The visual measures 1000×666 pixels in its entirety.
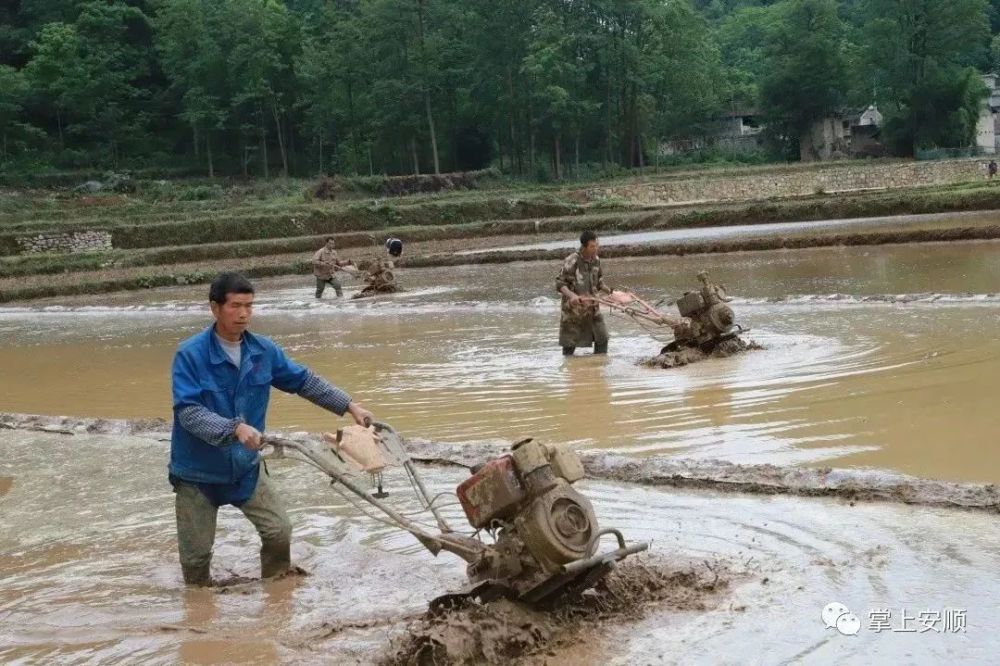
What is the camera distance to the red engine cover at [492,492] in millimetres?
4133

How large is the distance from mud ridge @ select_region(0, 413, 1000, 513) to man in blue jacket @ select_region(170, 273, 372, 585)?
194cm

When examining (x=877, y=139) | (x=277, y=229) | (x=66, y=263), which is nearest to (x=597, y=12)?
(x=877, y=139)

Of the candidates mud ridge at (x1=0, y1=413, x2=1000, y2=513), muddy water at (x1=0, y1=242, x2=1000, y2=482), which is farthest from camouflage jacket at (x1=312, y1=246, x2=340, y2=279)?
mud ridge at (x1=0, y1=413, x2=1000, y2=513)

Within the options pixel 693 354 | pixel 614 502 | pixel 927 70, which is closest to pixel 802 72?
pixel 927 70

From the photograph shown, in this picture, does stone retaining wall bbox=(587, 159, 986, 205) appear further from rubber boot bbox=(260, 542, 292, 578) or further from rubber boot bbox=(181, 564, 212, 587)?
rubber boot bbox=(181, 564, 212, 587)

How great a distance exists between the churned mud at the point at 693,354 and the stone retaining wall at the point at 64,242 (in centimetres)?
2857

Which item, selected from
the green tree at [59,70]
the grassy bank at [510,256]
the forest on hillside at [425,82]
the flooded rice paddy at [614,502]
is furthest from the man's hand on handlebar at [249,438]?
the green tree at [59,70]

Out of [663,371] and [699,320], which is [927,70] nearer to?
[699,320]

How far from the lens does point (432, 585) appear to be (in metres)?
4.98

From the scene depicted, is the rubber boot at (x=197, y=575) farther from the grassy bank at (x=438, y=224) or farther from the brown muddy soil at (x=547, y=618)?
the grassy bank at (x=438, y=224)

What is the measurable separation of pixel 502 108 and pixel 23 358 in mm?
48421

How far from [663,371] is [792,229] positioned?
18.8m

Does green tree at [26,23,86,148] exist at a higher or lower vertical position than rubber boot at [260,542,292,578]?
higher

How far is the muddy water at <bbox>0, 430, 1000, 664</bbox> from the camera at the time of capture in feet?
13.0
